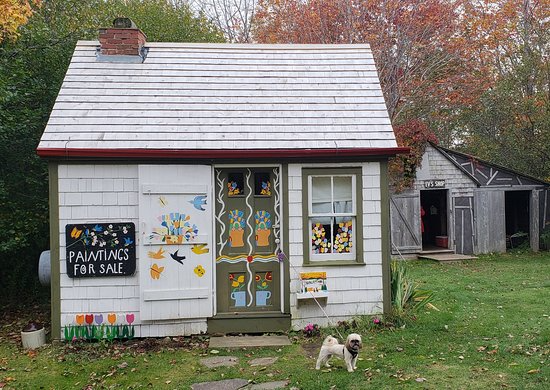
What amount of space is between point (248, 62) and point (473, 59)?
12.7 metres

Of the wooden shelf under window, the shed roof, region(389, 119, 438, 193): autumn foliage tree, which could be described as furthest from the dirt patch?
the shed roof

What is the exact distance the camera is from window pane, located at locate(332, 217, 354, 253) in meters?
7.75

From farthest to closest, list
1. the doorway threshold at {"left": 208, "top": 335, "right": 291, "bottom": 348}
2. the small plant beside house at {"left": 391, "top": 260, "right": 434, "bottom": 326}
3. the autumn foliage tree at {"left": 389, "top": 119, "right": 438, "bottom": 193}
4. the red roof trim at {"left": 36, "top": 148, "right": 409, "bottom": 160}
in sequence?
the autumn foliage tree at {"left": 389, "top": 119, "right": 438, "bottom": 193}, the small plant beside house at {"left": 391, "top": 260, "right": 434, "bottom": 326}, the red roof trim at {"left": 36, "top": 148, "right": 409, "bottom": 160}, the doorway threshold at {"left": 208, "top": 335, "right": 291, "bottom": 348}

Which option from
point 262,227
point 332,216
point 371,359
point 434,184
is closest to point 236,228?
point 262,227

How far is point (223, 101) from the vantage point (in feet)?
26.6

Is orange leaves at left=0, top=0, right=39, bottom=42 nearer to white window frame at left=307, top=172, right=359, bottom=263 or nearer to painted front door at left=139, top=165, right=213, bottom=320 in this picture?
painted front door at left=139, top=165, right=213, bottom=320

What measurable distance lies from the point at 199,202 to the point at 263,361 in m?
2.39

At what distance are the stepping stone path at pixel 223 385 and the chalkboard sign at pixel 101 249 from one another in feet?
7.50

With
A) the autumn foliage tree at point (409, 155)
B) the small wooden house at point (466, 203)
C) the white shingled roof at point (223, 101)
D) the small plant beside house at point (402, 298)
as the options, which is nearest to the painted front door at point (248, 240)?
the white shingled roof at point (223, 101)

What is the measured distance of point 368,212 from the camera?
7688mm

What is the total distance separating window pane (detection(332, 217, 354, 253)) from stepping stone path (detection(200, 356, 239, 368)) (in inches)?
90.0

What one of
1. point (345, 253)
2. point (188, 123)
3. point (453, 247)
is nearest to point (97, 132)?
point (188, 123)

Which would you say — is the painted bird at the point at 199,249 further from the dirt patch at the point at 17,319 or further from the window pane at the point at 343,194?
the dirt patch at the point at 17,319

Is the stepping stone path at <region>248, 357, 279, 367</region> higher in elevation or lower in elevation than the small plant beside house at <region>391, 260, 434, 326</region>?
lower
